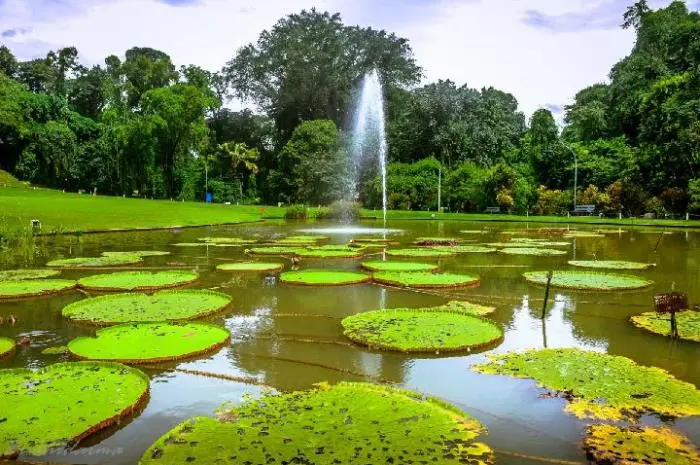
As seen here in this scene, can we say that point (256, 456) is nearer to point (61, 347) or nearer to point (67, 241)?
point (61, 347)

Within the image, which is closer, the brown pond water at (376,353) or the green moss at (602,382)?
the brown pond water at (376,353)

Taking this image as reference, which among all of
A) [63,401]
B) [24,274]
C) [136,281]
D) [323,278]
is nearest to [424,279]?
[323,278]

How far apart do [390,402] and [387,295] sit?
573 centimetres

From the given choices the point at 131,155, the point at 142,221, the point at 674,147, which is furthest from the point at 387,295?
the point at 131,155

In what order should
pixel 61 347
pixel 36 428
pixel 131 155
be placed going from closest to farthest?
pixel 36 428, pixel 61 347, pixel 131 155

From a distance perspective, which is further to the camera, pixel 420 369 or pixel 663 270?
pixel 663 270

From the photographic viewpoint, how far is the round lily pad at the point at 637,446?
13.7 feet

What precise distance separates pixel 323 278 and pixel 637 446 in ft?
27.5

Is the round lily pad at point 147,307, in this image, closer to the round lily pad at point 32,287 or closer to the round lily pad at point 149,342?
the round lily pad at point 149,342

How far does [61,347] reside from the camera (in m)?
7.23

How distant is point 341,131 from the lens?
56.7 meters

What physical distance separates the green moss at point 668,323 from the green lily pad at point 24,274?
1222 cm

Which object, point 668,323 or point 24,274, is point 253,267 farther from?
point 668,323

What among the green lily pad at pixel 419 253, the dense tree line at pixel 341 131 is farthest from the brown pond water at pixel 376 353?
the dense tree line at pixel 341 131
